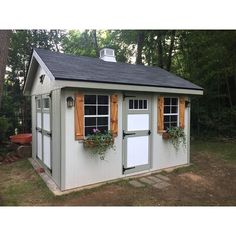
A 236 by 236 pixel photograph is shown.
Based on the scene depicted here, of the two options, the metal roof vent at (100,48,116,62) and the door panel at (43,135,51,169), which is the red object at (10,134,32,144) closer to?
the door panel at (43,135,51,169)

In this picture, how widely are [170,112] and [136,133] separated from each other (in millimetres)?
1348

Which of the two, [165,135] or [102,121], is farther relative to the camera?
[165,135]

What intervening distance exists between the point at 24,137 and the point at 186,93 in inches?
233

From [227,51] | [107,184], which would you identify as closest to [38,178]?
[107,184]

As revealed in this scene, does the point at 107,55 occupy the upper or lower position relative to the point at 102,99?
upper

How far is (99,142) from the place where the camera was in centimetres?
471

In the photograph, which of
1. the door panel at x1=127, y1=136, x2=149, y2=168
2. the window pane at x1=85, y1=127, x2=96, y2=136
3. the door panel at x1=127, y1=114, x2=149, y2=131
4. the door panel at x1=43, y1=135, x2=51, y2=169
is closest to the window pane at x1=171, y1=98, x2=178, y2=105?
the door panel at x1=127, y1=114, x2=149, y2=131

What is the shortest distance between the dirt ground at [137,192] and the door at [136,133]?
2.00 ft

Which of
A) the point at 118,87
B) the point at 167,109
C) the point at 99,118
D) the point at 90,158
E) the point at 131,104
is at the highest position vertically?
the point at 118,87

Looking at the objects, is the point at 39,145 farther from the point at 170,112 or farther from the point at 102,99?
the point at 170,112

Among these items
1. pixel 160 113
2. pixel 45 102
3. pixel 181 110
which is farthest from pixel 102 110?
pixel 181 110

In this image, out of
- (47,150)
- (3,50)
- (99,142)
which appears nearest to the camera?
(3,50)

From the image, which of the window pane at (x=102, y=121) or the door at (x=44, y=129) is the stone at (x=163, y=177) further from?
the door at (x=44, y=129)

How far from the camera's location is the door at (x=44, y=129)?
5.60 m
